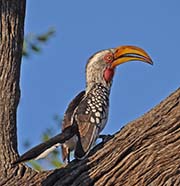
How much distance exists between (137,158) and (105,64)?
2225mm

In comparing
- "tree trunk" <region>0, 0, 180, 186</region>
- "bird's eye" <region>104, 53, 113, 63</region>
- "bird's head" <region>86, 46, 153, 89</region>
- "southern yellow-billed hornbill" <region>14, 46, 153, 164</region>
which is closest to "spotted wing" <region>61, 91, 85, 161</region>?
"southern yellow-billed hornbill" <region>14, 46, 153, 164</region>

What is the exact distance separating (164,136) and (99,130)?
3.99ft

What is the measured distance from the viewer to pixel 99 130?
4.57 metres

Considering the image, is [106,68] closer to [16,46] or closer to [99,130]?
[99,130]

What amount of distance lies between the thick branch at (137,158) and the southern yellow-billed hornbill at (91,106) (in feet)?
0.65

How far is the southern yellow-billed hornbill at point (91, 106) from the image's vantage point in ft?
12.9

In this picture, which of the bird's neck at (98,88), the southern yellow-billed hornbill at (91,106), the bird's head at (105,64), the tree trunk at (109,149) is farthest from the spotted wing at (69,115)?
the tree trunk at (109,149)

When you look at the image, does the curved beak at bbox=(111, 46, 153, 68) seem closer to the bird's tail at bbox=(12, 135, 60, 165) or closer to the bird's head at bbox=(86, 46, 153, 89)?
the bird's head at bbox=(86, 46, 153, 89)

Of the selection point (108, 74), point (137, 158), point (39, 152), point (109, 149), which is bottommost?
point (137, 158)

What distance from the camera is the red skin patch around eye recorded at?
547 cm

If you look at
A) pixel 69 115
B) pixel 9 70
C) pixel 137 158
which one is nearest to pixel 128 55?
pixel 69 115

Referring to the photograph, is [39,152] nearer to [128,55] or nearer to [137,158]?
[137,158]

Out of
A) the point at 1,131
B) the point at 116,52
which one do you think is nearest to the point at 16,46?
the point at 1,131

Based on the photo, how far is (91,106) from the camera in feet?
15.6
